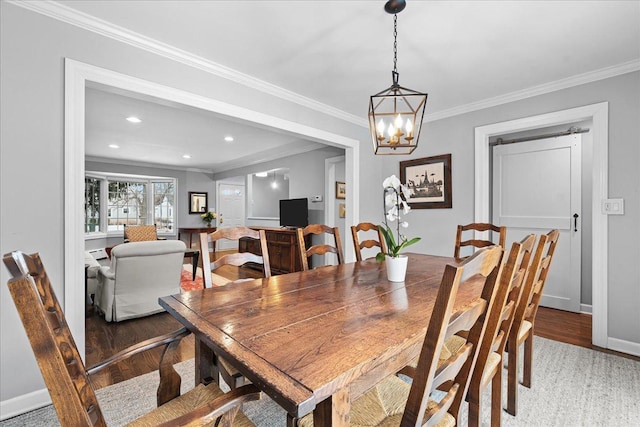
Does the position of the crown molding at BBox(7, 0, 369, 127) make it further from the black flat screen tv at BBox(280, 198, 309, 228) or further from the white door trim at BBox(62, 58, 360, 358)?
the black flat screen tv at BBox(280, 198, 309, 228)

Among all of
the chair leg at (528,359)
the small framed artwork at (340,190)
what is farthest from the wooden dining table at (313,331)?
the small framed artwork at (340,190)

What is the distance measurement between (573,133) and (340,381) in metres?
4.28

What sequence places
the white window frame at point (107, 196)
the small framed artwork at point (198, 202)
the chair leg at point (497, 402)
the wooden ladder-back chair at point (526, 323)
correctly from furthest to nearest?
the small framed artwork at point (198, 202) < the white window frame at point (107, 196) < the wooden ladder-back chair at point (526, 323) < the chair leg at point (497, 402)

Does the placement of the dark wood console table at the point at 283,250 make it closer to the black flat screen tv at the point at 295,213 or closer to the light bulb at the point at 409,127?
the black flat screen tv at the point at 295,213

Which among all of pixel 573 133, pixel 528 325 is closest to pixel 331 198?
pixel 573 133

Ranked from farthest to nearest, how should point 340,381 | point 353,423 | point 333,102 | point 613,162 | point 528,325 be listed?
1. point 333,102
2. point 613,162
3. point 528,325
4. point 353,423
5. point 340,381

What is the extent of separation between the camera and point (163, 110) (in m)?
3.86

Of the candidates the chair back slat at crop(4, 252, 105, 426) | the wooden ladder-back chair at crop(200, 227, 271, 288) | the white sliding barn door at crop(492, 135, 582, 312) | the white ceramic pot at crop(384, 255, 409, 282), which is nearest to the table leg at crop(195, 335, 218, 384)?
the wooden ladder-back chair at crop(200, 227, 271, 288)

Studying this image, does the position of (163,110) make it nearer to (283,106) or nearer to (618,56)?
(283,106)

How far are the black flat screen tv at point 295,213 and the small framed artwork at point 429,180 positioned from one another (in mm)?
2019

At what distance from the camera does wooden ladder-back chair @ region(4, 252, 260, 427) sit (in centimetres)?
59

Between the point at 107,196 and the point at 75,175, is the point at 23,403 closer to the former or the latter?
the point at 75,175

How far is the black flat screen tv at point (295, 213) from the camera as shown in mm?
5559

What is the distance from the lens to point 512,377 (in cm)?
167
